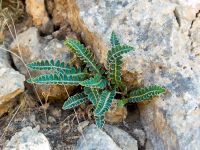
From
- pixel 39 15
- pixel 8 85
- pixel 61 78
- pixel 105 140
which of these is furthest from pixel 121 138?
pixel 39 15

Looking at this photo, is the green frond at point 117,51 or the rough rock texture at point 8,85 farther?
the rough rock texture at point 8,85

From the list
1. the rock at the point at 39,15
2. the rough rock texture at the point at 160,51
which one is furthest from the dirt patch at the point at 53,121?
the rock at the point at 39,15

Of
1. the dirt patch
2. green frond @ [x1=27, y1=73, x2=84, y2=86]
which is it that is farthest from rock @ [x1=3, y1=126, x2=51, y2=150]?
green frond @ [x1=27, y1=73, x2=84, y2=86]

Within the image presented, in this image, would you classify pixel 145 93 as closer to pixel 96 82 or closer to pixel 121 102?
pixel 121 102

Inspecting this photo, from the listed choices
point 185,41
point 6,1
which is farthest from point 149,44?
point 6,1

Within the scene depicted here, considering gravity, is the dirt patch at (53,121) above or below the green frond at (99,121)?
below

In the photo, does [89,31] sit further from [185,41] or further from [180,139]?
[180,139]

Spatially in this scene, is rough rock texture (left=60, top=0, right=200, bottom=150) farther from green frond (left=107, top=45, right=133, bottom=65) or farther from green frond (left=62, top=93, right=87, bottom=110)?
green frond (left=62, top=93, right=87, bottom=110)

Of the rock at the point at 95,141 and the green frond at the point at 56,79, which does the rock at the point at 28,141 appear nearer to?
the rock at the point at 95,141
